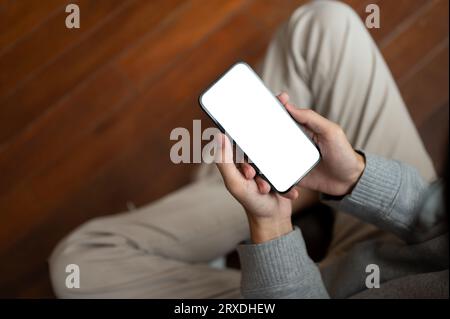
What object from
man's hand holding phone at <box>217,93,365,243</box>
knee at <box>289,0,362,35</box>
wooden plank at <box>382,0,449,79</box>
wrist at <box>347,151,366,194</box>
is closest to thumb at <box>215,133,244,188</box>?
man's hand holding phone at <box>217,93,365,243</box>

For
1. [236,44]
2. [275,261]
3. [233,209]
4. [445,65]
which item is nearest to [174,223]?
[233,209]

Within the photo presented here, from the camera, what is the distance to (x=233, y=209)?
0.67 meters

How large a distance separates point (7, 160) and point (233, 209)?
443mm

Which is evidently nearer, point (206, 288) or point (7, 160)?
point (206, 288)

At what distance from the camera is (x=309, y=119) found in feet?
1.59

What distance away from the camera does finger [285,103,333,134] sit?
1.55 ft

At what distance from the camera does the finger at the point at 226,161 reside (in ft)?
1.48

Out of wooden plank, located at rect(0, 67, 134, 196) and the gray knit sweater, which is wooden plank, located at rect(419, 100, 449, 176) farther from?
wooden plank, located at rect(0, 67, 134, 196)

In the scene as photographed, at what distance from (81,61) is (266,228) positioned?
1.80 ft

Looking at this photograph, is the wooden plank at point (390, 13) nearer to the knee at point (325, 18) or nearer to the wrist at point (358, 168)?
the knee at point (325, 18)

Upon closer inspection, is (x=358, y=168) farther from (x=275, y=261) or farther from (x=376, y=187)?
(x=275, y=261)

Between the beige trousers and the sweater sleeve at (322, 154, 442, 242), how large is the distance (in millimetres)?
83

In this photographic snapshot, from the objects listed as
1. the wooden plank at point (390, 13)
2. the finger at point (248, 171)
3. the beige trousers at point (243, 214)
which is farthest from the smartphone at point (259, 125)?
the wooden plank at point (390, 13)

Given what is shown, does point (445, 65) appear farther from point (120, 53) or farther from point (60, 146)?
point (60, 146)
